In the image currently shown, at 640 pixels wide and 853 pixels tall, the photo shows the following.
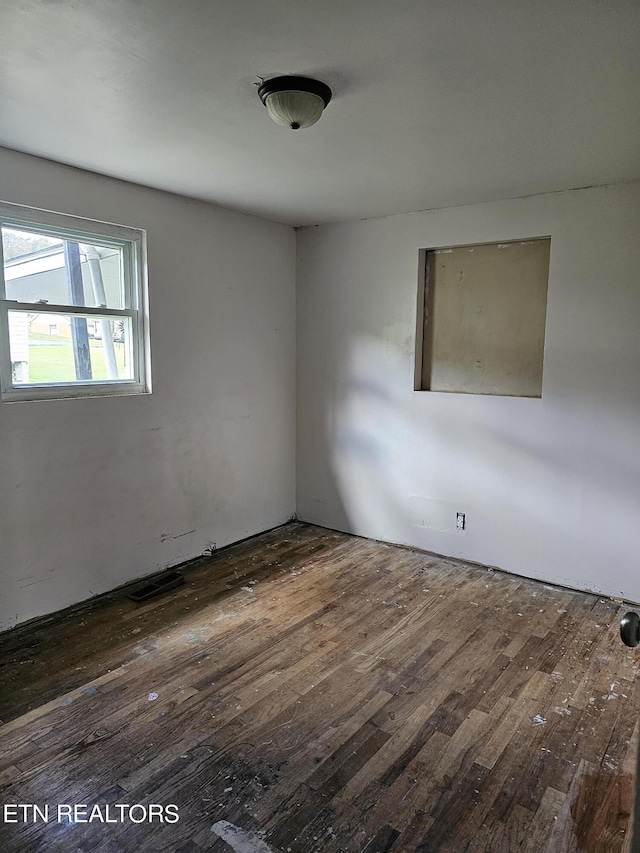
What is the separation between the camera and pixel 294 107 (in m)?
1.99

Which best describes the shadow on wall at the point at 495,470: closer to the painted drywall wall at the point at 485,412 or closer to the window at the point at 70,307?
the painted drywall wall at the point at 485,412

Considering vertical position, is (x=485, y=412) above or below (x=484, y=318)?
below

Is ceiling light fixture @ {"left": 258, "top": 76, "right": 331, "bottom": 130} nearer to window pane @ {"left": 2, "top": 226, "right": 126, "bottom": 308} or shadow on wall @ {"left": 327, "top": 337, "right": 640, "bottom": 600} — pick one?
window pane @ {"left": 2, "top": 226, "right": 126, "bottom": 308}

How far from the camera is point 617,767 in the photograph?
1983 millimetres

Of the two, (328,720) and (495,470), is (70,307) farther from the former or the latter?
(495,470)

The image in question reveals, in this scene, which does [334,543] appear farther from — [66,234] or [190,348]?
[66,234]

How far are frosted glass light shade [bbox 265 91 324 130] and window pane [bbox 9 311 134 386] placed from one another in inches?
68.0

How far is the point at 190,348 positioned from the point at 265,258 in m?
1.05

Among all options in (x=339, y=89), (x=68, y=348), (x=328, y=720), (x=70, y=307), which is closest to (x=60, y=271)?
(x=70, y=307)

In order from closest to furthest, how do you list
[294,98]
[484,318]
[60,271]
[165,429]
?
[294,98] → [60,271] → [165,429] → [484,318]

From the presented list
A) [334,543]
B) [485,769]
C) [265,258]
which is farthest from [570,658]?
[265,258]

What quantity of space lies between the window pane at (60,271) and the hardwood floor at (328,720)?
70.9 inches

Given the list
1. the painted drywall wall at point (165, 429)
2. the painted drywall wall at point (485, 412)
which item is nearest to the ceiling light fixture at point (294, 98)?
the painted drywall wall at point (165, 429)

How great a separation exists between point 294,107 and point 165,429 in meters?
2.22
